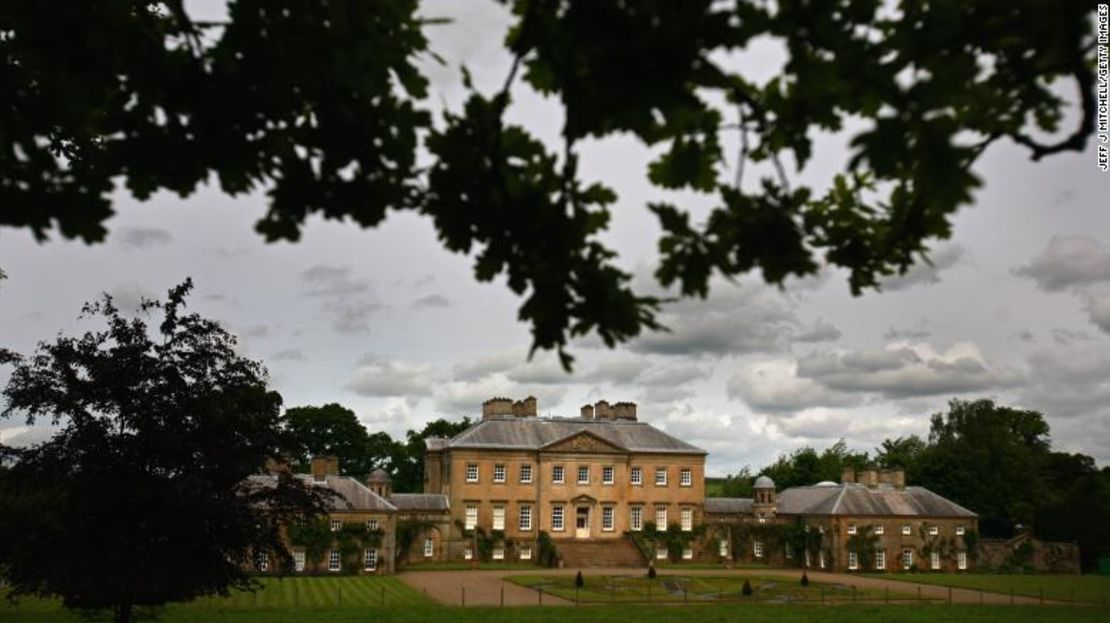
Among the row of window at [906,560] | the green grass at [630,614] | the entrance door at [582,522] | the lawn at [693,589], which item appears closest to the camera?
the green grass at [630,614]

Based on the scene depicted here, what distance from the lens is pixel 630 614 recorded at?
106ft

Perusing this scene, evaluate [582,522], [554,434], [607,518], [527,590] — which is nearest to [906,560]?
[607,518]

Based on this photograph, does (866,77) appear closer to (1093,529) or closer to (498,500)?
(498,500)

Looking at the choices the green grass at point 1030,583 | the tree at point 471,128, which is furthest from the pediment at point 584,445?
the tree at point 471,128

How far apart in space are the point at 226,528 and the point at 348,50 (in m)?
14.2

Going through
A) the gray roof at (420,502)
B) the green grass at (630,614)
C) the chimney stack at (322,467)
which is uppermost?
the chimney stack at (322,467)

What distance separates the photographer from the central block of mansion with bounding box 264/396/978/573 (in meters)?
60.0

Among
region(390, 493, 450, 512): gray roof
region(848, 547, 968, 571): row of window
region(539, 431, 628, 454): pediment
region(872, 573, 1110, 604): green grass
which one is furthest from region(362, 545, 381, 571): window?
region(848, 547, 968, 571): row of window

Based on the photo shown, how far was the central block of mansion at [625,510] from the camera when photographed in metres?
60.0

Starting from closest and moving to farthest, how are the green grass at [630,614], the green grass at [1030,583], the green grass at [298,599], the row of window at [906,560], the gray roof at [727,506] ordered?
the green grass at [630,614] < the green grass at [298,599] < the green grass at [1030,583] < the row of window at [906,560] < the gray roof at [727,506]

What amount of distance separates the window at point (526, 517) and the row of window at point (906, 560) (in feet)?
63.7

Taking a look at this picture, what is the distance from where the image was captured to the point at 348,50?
12.1 feet

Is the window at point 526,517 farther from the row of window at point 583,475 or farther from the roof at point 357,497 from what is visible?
the roof at point 357,497

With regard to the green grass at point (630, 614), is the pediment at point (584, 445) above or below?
above
